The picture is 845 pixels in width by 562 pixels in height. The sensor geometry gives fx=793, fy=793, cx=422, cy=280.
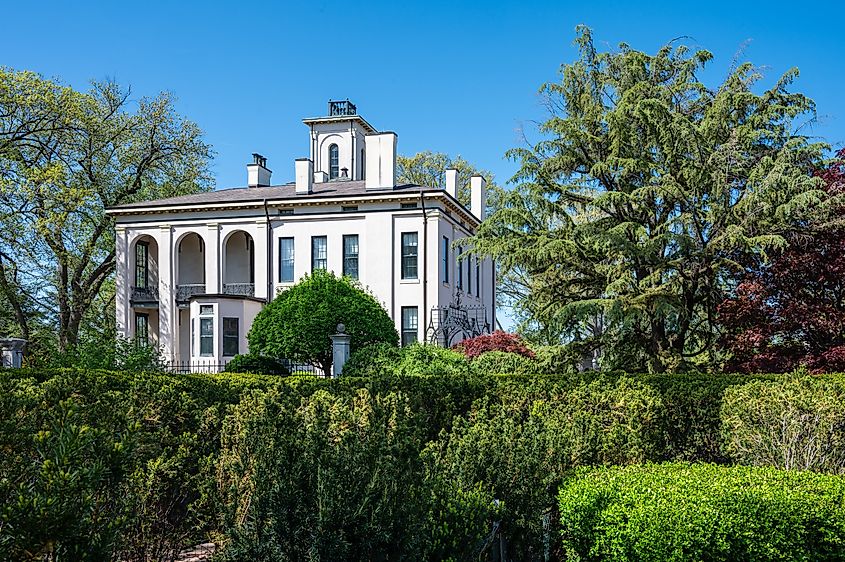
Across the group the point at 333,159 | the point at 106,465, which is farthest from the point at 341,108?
the point at 106,465

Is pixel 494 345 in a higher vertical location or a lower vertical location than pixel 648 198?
lower

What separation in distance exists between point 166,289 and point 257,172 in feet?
21.7

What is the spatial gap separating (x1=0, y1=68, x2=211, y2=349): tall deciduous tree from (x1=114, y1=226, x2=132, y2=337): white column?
1.79 m

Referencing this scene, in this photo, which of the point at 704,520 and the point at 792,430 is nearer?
the point at 704,520

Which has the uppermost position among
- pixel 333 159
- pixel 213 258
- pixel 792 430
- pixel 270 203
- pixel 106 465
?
pixel 333 159

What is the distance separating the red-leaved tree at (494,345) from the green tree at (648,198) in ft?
13.5

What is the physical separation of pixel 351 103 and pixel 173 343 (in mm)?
13261

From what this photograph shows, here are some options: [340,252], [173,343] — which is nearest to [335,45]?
[340,252]

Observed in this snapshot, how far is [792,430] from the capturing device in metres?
8.40

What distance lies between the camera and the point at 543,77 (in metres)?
21.5

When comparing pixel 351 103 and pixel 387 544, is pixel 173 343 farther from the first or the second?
pixel 387 544

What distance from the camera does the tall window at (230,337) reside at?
96.2ft

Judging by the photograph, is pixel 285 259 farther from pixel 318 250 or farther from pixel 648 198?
pixel 648 198

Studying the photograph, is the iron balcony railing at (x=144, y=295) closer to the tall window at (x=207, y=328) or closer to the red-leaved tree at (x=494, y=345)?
the tall window at (x=207, y=328)
